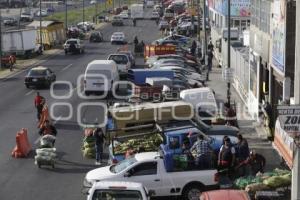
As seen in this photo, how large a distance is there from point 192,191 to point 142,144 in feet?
16.3

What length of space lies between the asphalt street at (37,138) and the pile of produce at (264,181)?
4.33m

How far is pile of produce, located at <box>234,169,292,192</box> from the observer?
63.7 ft

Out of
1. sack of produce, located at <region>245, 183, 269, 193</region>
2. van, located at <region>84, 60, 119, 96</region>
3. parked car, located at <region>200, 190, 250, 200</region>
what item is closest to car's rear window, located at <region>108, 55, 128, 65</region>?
van, located at <region>84, 60, 119, 96</region>

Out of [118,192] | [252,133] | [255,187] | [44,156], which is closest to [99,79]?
[252,133]

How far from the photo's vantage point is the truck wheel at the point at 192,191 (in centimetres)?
1958

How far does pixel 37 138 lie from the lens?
95.1 ft

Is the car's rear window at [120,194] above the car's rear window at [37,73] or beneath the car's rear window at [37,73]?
above

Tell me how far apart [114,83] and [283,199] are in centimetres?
2259

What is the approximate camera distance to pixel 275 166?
78.7 feet

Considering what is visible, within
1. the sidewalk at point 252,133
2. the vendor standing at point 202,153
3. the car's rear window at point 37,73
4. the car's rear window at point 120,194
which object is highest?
the car's rear window at point 120,194

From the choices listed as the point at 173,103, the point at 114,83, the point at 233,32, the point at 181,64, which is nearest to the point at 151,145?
the point at 173,103

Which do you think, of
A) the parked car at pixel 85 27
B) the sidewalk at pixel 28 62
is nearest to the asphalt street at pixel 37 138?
the sidewalk at pixel 28 62

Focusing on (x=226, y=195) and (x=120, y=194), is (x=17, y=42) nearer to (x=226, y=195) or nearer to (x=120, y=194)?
(x=120, y=194)

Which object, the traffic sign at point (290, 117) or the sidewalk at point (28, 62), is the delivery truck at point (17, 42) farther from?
the traffic sign at point (290, 117)
